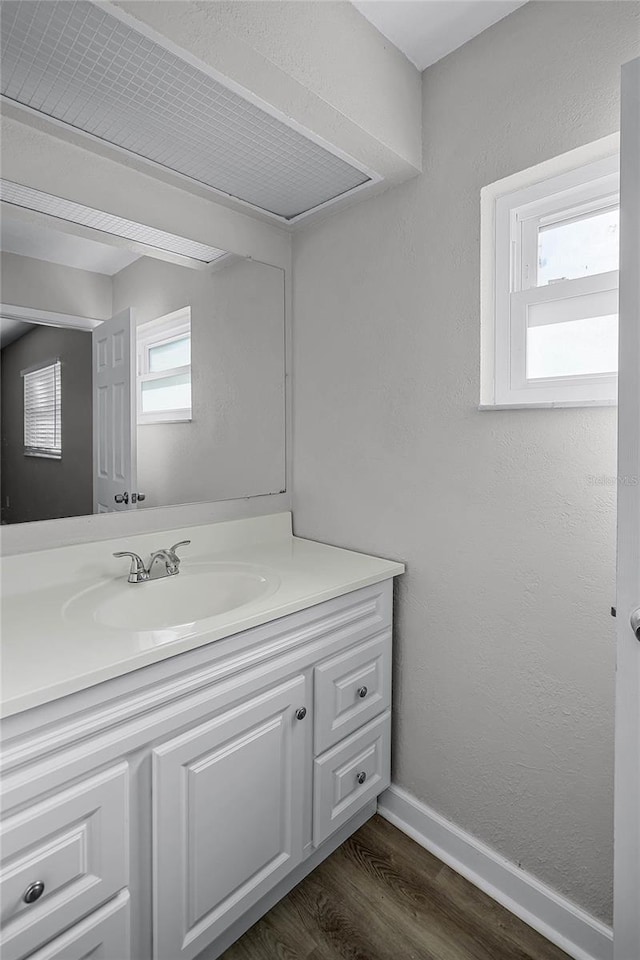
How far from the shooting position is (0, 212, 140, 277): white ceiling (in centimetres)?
134

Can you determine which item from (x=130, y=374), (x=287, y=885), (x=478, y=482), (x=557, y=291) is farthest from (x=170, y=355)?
(x=287, y=885)

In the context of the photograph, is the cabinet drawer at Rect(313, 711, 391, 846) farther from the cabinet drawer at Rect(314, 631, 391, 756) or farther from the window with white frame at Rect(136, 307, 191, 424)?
the window with white frame at Rect(136, 307, 191, 424)

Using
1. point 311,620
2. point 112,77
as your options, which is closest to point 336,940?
point 311,620

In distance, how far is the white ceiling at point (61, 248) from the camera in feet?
4.39

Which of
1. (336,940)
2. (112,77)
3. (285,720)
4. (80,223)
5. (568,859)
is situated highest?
(112,77)

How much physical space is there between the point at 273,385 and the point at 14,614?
1.14 metres

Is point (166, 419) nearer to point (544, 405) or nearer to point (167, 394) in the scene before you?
point (167, 394)

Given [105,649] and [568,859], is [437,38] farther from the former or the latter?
[568,859]

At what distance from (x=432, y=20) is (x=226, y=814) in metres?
2.04

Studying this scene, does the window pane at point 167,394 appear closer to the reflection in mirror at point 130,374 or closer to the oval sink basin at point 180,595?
the reflection in mirror at point 130,374

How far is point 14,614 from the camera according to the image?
1188mm

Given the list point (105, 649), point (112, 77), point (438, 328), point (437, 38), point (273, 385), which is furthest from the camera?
point (273, 385)

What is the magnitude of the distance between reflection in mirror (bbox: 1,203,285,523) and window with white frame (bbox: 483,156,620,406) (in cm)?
85

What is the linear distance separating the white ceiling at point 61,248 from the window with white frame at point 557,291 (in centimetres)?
110
